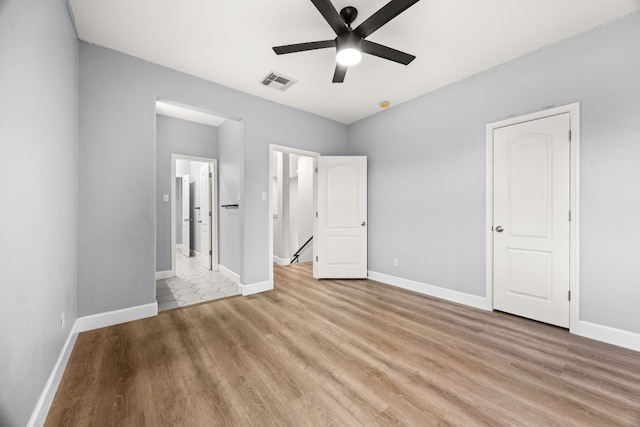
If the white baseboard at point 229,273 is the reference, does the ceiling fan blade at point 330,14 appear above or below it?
above

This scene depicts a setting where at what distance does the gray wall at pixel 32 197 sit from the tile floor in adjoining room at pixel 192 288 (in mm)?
1370

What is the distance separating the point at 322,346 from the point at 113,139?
9.94 ft

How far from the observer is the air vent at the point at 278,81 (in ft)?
10.5

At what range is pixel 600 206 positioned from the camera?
2338 mm

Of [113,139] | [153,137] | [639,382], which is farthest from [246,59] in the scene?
[639,382]

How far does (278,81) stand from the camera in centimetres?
332

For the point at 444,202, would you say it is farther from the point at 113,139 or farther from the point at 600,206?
the point at 113,139

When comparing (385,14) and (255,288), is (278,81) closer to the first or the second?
(385,14)

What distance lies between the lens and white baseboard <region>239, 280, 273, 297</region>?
11.8 ft

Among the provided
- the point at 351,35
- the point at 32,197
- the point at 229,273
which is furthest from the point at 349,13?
the point at 229,273

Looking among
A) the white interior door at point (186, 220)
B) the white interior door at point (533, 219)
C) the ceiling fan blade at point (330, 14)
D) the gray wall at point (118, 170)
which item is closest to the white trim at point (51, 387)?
the gray wall at point (118, 170)

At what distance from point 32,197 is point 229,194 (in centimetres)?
319

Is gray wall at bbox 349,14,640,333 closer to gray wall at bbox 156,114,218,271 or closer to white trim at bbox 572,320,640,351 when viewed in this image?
white trim at bbox 572,320,640,351

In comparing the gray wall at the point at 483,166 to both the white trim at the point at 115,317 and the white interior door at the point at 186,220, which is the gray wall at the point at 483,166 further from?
the white interior door at the point at 186,220
